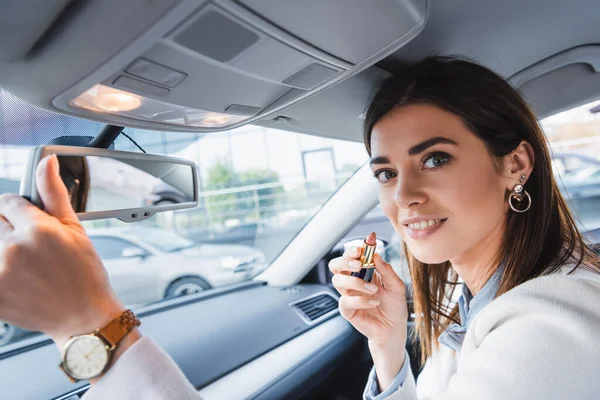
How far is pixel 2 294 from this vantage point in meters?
0.81

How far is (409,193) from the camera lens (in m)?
1.49

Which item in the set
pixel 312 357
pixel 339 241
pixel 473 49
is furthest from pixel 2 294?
pixel 339 241

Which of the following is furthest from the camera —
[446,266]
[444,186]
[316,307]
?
[316,307]

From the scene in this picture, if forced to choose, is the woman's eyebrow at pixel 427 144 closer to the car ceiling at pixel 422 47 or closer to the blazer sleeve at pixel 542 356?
the car ceiling at pixel 422 47

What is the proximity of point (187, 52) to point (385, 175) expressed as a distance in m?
0.99

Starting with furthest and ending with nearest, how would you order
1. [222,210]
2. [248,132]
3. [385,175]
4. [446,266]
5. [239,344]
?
1. [222,210]
2. [239,344]
3. [248,132]
4. [446,266]
5. [385,175]

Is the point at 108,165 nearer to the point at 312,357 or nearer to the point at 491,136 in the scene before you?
the point at 491,136

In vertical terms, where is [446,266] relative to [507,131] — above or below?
below

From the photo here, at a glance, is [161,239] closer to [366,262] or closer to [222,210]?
[222,210]

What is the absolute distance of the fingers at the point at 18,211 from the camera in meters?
0.85

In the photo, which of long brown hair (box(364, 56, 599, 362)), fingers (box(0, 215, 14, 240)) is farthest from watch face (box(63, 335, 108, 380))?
long brown hair (box(364, 56, 599, 362))

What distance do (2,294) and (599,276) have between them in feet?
4.57

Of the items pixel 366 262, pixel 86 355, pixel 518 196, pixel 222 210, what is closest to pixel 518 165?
pixel 518 196

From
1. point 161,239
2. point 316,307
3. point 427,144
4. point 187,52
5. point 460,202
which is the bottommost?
point 316,307
